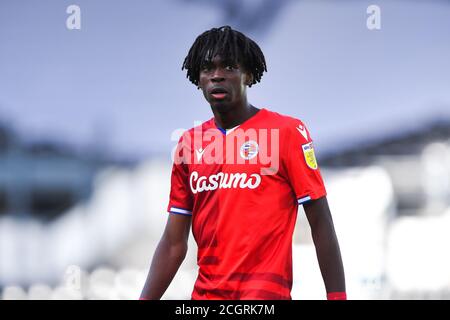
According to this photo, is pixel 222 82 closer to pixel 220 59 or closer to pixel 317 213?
pixel 220 59

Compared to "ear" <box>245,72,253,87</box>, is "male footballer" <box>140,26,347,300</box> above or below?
below

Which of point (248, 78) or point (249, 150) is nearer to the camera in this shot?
point (249, 150)

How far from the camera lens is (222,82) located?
11.8ft

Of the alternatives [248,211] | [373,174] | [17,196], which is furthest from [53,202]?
Result: [248,211]

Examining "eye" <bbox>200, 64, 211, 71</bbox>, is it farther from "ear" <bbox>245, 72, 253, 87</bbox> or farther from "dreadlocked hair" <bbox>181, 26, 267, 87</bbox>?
"ear" <bbox>245, 72, 253, 87</bbox>

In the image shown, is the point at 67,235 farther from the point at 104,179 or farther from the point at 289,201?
the point at 289,201

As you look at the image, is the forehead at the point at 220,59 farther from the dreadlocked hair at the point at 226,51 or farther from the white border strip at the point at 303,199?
the white border strip at the point at 303,199

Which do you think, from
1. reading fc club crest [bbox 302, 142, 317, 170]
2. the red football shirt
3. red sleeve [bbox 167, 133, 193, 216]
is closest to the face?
the red football shirt

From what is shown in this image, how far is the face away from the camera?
3.60 m

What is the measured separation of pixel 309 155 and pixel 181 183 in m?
0.76

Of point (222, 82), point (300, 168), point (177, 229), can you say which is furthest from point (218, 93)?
point (177, 229)

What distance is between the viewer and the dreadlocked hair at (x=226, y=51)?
368 cm

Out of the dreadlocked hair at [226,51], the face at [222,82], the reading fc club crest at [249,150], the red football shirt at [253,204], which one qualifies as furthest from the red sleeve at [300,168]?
the dreadlocked hair at [226,51]
